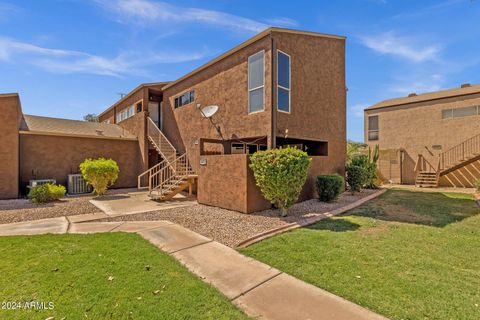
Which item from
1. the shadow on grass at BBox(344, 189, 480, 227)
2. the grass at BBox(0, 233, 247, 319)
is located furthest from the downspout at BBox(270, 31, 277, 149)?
the grass at BBox(0, 233, 247, 319)

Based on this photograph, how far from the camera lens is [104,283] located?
3.50m

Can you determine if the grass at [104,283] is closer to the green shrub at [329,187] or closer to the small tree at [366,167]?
the green shrub at [329,187]

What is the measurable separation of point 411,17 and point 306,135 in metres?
6.86

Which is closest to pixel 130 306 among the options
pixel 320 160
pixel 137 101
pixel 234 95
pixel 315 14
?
pixel 234 95

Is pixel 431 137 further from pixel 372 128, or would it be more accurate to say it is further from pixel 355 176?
pixel 355 176

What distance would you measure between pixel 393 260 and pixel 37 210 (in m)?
11.5

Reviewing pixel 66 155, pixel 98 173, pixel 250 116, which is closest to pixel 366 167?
pixel 250 116

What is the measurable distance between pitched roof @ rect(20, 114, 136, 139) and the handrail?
23.2 m

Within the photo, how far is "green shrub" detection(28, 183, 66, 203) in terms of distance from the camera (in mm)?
9609

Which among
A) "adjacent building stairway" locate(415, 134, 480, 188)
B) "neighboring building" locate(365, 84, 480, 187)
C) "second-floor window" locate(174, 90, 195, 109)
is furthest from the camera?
"neighboring building" locate(365, 84, 480, 187)

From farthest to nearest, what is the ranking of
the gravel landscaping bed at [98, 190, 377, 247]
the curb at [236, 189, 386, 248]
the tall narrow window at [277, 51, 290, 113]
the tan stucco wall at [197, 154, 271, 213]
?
the tall narrow window at [277, 51, 290, 113]
the tan stucco wall at [197, 154, 271, 213]
the gravel landscaping bed at [98, 190, 377, 247]
the curb at [236, 189, 386, 248]

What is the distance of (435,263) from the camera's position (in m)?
4.18

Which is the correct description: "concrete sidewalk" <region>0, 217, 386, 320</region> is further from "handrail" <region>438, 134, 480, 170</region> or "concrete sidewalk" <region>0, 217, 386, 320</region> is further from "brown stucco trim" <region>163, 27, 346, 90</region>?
"handrail" <region>438, 134, 480, 170</region>

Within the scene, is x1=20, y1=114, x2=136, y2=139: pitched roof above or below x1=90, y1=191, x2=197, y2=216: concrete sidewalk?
above
